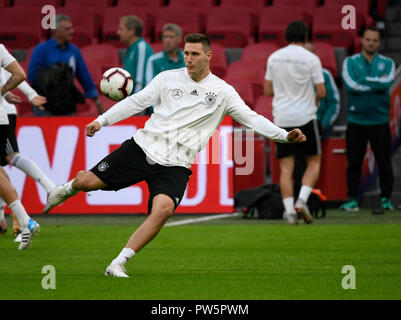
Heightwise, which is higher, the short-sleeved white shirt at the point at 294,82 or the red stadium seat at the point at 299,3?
the red stadium seat at the point at 299,3

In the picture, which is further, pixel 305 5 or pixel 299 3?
pixel 299 3

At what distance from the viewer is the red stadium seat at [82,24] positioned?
17469mm

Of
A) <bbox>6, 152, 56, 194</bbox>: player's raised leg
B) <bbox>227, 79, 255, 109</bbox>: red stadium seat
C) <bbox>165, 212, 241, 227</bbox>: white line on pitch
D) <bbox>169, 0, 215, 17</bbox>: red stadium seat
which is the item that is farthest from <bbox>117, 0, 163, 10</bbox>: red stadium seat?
<bbox>6, 152, 56, 194</bbox>: player's raised leg

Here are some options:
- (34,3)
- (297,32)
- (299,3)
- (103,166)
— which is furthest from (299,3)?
(103,166)

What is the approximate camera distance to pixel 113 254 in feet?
27.4

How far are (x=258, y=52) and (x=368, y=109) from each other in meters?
3.05

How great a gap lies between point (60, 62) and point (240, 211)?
3.35 meters

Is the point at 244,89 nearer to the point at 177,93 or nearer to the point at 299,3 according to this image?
the point at 299,3

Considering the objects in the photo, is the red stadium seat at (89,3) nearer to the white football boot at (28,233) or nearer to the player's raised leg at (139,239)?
the white football boot at (28,233)

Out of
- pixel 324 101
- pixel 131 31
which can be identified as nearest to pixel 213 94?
pixel 131 31

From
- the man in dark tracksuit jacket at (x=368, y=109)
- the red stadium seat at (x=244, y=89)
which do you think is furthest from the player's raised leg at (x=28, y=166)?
the red stadium seat at (x=244, y=89)

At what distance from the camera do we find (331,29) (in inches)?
653

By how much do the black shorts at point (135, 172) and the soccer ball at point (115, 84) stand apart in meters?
1.14
